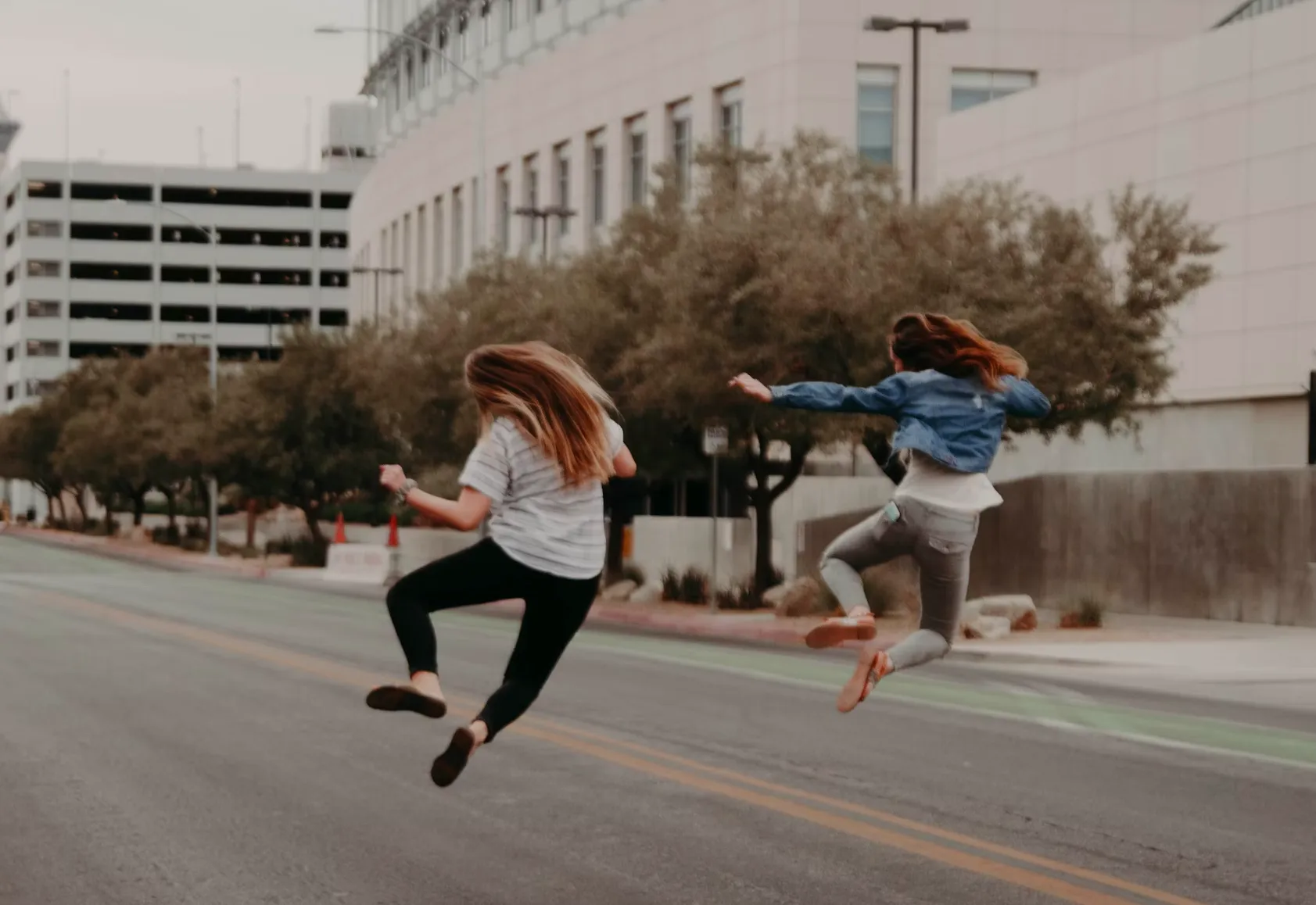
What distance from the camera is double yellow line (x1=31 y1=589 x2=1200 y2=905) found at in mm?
10289

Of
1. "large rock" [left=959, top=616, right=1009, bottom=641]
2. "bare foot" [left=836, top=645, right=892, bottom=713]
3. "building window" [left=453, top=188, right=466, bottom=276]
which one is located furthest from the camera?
"building window" [left=453, top=188, right=466, bottom=276]

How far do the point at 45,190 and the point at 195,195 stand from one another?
459 inches

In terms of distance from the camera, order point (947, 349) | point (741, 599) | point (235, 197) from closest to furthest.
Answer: point (947, 349) < point (741, 599) < point (235, 197)

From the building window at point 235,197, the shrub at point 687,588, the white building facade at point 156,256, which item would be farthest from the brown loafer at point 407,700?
the building window at point 235,197

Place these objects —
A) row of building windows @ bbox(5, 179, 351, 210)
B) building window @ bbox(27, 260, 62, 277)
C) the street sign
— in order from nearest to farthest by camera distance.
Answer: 1. the street sign
2. building window @ bbox(27, 260, 62, 277)
3. row of building windows @ bbox(5, 179, 351, 210)

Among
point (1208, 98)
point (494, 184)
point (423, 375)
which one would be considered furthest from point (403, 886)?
point (494, 184)

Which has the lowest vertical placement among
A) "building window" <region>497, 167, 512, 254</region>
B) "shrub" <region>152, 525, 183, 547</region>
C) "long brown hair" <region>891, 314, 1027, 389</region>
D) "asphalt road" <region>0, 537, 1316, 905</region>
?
"shrub" <region>152, 525, 183, 547</region>

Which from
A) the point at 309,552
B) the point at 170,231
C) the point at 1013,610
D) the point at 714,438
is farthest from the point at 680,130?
the point at 170,231

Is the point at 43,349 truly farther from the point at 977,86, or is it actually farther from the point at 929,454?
the point at 929,454

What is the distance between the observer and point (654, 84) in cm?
6606

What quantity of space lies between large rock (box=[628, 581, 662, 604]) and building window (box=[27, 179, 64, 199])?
131 meters

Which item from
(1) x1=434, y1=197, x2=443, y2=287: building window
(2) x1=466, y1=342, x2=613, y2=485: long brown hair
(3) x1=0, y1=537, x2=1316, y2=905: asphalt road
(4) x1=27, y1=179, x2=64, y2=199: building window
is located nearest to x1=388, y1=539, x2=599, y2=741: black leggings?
(2) x1=466, y1=342, x2=613, y2=485: long brown hair

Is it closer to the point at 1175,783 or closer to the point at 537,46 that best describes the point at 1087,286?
the point at 1175,783

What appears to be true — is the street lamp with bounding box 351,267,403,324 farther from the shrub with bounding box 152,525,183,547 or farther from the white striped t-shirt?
the white striped t-shirt
